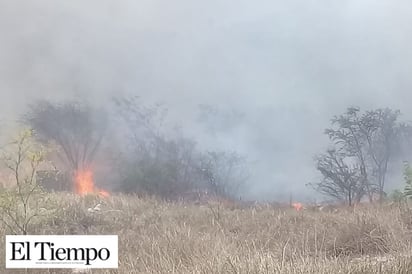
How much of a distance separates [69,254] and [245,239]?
225 centimetres

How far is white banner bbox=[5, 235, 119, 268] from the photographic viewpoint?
549cm

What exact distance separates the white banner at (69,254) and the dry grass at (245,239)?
0.15 m

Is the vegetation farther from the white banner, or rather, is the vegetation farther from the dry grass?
the white banner

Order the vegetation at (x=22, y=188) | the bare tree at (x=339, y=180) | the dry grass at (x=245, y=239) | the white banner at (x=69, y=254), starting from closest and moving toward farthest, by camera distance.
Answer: the dry grass at (x=245, y=239)
the white banner at (x=69, y=254)
the vegetation at (x=22, y=188)
the bare tree at (x=339, y=180)

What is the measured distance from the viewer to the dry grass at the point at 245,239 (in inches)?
163

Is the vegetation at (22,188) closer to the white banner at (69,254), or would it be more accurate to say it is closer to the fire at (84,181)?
the white banner at (69,254)

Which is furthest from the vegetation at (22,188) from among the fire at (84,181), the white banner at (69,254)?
the fire at (84,181)

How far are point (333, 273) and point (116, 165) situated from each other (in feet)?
47.8

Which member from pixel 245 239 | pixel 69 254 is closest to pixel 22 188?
pixel 69 254

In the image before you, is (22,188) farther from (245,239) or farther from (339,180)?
(339,180)

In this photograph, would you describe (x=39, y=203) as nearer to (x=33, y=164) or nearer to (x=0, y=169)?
Answer: (x=33, y=164)

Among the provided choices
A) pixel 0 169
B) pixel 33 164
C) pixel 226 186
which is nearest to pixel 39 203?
pixel 33 164

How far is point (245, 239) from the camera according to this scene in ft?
21.5

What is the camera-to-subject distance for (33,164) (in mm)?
7449
